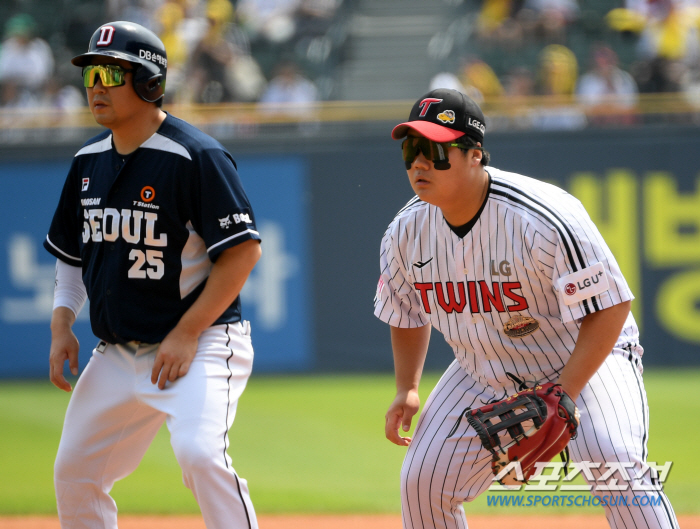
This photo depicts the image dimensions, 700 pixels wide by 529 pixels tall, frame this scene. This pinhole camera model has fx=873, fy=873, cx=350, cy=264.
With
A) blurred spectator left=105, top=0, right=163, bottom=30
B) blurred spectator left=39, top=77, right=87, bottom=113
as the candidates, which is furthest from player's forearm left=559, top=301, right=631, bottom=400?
blurred spectator left=105, top=0, right=163, bottom=30

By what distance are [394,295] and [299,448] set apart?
3.80 m

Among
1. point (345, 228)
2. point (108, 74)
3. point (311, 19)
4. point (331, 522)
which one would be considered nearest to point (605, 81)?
point (345, 228)

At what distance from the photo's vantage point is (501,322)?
331 centimetres

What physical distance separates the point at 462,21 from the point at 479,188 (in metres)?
11.0

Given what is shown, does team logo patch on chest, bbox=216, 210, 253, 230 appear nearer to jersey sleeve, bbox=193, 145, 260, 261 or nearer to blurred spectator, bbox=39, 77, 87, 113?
jersey sleeve, bbox=193, 145, 260, 261

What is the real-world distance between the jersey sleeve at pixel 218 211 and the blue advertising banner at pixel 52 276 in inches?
265

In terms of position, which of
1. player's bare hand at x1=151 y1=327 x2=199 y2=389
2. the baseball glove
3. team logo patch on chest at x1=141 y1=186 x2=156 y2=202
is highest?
team logo patch on chest at x1=141 y1=186 x2=156 y2=202

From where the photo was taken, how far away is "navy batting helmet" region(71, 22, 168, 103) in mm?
3283

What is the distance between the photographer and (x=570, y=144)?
10.1 m

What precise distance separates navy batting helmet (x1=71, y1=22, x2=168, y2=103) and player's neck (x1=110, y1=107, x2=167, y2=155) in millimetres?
75

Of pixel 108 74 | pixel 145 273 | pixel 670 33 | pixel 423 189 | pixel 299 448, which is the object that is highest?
pixel 670 33

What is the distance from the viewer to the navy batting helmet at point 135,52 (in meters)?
3.28

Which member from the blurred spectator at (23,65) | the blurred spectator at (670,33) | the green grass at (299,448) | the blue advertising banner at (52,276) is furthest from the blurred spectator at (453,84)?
the blurred spectator at (23,65)

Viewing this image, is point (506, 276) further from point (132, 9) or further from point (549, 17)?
point (132, 9)
